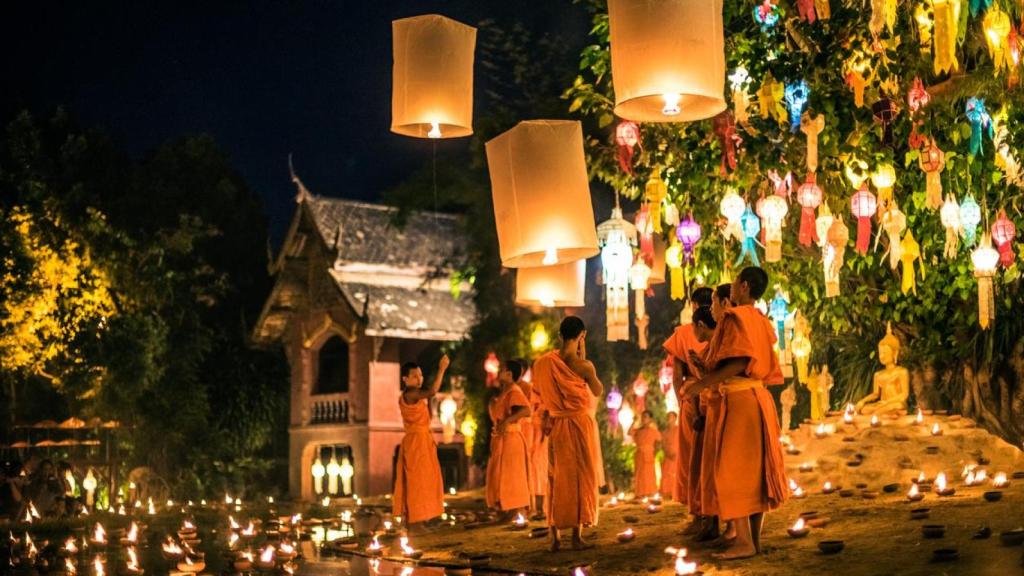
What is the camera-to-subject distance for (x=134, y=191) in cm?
2783

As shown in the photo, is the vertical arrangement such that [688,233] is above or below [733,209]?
below

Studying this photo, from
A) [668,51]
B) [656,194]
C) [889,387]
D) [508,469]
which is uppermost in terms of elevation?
[668,51]

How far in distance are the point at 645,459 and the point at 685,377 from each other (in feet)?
23.5

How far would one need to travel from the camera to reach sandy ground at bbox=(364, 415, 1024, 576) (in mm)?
7258

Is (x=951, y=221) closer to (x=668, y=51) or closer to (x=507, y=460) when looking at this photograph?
(x=668, y=51)

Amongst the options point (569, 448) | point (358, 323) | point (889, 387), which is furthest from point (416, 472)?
point (358, 323)

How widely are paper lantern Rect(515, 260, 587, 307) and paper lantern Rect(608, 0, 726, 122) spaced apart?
5.52 meters

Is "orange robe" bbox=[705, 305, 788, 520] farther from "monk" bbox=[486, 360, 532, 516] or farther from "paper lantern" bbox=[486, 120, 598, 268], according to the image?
"monk" bbox=[486, 360, 532, 516]

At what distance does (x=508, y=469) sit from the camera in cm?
1234

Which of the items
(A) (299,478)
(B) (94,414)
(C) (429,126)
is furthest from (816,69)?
(A) (299,478)

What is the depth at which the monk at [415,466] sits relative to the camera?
11.8m

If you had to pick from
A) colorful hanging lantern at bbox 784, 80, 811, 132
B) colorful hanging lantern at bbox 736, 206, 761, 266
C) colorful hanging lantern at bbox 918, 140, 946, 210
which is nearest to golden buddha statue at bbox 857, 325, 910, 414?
colorful hanging lantern at bbox 736, 206, 761, 266

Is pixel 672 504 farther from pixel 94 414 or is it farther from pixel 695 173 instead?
pixel 94 414

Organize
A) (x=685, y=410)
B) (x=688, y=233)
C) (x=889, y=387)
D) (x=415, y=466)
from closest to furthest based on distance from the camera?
(x=685, y=410) < (x=688, y=233) < (x=415, y=466) < (x=889, y=387)
